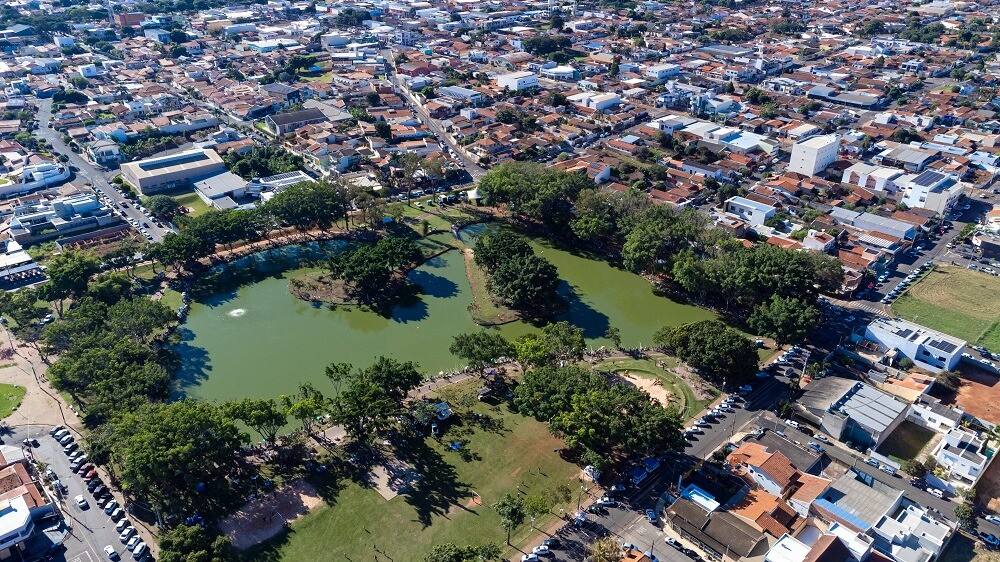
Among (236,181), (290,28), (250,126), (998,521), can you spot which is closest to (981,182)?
(998,521)

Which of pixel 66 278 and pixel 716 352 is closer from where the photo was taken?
pixel 716 352

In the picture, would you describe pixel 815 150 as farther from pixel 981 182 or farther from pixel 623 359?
pixel 623 359

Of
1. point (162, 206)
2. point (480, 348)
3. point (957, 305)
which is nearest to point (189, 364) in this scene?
point (480, 348)

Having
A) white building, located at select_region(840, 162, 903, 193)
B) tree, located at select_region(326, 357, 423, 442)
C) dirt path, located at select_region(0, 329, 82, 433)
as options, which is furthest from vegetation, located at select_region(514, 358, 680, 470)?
white building, located at select_region(840, 162, 903, 193)

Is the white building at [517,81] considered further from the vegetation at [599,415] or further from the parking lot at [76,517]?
the parking lot at [76,517]

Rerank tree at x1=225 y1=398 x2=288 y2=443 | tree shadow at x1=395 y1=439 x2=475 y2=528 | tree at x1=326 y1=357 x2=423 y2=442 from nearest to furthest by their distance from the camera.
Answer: tree shadow at x1=395 y1=439 x2=475 y2=528
tree at x1=225 y1=398 x2=288 y2=443
tree at x1=326 y1=357 x2=423 y2=442

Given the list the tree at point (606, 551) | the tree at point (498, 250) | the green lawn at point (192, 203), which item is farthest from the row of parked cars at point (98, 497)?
the green lawn at point (192, 203)

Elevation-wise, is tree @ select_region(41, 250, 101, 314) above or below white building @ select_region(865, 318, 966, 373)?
below

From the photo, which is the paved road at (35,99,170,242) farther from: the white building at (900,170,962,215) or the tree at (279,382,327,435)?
the white building at (900,170,962,215)

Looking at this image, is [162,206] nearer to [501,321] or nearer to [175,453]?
[501,321]
